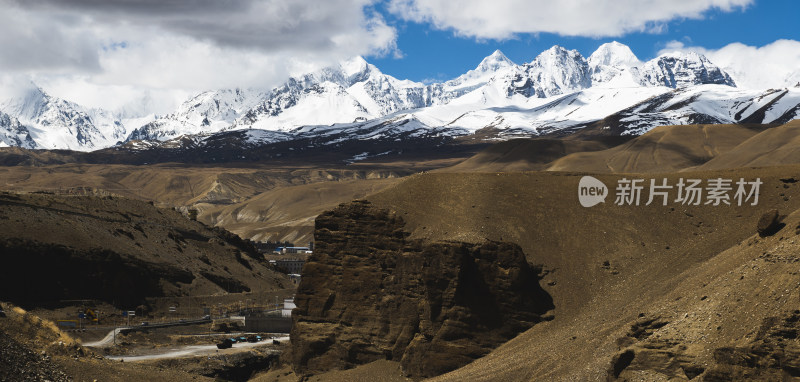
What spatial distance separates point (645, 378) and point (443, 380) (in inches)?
586

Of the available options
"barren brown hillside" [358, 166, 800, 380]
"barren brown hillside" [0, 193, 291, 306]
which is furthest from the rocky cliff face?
"barren brown hillside" [0, 193, 291, 306]

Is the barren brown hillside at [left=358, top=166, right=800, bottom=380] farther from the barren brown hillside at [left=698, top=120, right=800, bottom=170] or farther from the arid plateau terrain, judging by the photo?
the barren brown hillside at [left=698, top=120, right=800, bottom=170]

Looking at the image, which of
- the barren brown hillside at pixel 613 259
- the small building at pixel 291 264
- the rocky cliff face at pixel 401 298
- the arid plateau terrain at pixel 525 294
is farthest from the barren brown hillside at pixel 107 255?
the barren brown hillside at pixel 613 259

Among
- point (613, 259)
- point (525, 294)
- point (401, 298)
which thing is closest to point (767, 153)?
point (613, 259)

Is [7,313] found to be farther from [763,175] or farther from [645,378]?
[763,175]

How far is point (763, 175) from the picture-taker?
61.3m

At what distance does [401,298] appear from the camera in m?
55.5

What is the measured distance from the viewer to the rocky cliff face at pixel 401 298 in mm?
52000

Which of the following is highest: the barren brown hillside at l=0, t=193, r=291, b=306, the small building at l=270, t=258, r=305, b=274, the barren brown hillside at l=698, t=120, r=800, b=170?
the barren brown hillside at l=698, t=120, r=800, b=170

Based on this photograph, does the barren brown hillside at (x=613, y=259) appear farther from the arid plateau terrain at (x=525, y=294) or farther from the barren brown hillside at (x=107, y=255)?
the barren brown hillside at (x=107, y=255)

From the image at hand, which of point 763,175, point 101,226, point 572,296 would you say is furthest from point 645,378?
point 101,226

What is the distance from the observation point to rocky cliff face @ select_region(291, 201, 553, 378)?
52.0m

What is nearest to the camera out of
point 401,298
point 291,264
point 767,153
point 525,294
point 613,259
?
point 525,294

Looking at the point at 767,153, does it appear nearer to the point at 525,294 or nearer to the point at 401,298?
the point at 525,294
